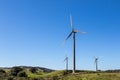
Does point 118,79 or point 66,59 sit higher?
point 66,59

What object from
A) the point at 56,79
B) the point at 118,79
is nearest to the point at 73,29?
the point at 56,79

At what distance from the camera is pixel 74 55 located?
97062 millimetres

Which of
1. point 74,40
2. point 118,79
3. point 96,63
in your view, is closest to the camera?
point 118,79

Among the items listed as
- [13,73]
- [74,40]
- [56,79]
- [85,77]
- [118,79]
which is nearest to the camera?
[118,79]

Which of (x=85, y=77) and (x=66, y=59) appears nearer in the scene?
(x=85, y=77)

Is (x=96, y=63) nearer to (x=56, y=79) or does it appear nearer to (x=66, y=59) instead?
(x=66, y=59)

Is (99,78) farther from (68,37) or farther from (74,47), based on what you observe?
(68,37)

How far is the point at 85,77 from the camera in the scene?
8938 cm

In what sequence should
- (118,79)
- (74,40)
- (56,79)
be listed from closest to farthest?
(118,79) < (56,79) < (74,40)

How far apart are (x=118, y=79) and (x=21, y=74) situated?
6783 centimetres

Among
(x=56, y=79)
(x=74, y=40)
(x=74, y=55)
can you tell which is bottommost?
(x=56, y=79)

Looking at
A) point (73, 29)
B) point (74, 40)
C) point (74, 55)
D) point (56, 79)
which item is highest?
point (73, 29)

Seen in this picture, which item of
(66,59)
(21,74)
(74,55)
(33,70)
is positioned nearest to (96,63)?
(66,59)

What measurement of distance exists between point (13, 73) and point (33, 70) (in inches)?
1270
